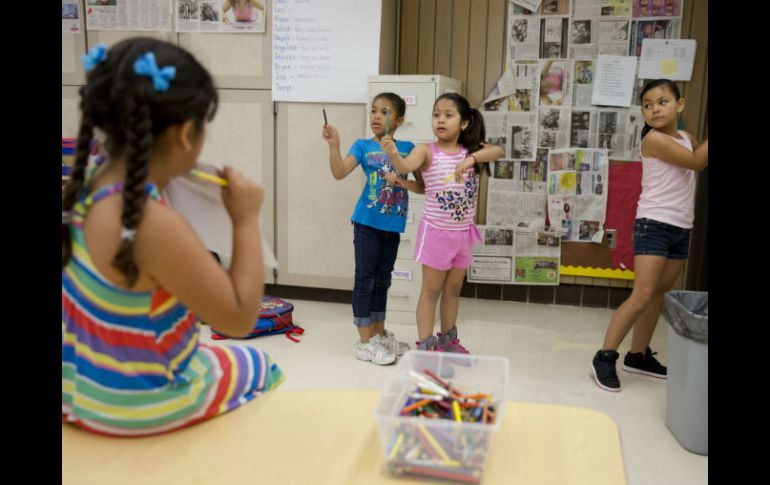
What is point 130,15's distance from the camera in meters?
3.59

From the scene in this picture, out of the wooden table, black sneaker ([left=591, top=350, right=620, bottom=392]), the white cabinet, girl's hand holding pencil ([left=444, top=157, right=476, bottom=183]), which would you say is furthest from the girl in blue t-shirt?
the wooden table

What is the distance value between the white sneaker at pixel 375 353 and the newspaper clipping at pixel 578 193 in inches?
57.2

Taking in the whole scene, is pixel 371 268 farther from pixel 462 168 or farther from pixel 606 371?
pixel 606 371

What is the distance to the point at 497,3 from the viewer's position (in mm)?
3619

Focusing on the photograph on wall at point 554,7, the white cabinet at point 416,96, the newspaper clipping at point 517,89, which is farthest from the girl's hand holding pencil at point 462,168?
the photograph on wall at point 554,7

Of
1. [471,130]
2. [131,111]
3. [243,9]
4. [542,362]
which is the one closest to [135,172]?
[131,111]

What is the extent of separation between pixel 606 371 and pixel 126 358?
212 cm

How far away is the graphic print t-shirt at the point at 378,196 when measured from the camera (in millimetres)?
2709

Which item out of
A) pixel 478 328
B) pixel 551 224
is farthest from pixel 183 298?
pixel 551 224

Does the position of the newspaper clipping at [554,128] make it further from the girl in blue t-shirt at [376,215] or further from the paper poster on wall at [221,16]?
the paper poster on wall at [221,16]

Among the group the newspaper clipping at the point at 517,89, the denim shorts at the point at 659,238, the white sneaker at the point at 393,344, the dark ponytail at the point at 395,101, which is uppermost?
the newspaper clipping at the point at 517,89

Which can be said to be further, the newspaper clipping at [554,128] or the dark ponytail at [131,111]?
the newspaper clipping at [554,128]
